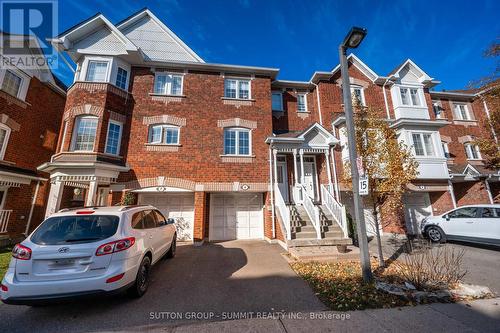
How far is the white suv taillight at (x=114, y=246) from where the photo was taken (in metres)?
3.64

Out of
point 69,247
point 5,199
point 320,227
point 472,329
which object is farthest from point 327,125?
point 5,199

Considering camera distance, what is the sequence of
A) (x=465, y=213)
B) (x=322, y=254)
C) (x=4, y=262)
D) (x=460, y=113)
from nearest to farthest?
(x=4, y=262)
(x=322, y=254)
(x=465, y=213)
(x=460, y=113)

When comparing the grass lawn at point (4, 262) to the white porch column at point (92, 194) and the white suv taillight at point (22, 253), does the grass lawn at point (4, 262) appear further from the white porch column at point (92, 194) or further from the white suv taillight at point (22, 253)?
the white suv taillight at point (22, 253)

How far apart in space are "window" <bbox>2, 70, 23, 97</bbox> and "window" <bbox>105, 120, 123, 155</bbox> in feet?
18.7

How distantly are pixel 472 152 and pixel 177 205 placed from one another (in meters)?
20.5

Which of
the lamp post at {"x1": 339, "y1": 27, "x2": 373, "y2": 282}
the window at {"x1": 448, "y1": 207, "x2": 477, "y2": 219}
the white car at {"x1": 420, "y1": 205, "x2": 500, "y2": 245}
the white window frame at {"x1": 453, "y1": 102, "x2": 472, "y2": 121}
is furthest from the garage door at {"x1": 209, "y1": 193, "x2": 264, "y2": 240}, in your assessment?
the white window frame at {"x1": 453, "y1": 102, "x2": 472, "y2": 121}

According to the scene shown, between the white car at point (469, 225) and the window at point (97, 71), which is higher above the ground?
the window at point (97, 71)

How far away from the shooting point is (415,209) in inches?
504

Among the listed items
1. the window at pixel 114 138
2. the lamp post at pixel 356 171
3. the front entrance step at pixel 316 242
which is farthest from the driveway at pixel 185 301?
the window at pixel 114 138

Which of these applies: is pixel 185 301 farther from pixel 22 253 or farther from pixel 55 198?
pixel 55 198

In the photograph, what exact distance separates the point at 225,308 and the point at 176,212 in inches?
298

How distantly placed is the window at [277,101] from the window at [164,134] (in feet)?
20.6

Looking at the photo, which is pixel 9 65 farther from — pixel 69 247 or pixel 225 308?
pixel 225 308

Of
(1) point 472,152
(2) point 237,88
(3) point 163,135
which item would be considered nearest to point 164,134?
(3) point 163,135
